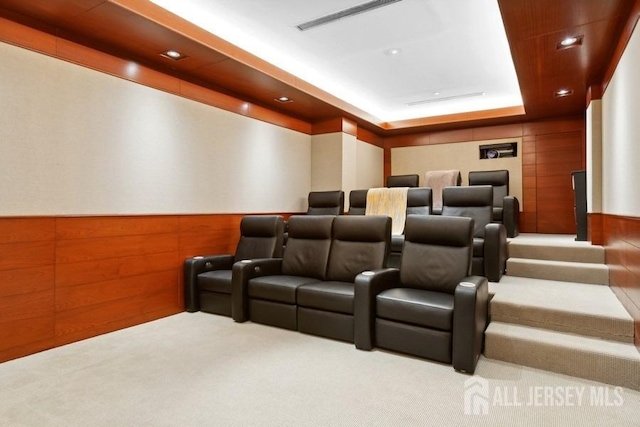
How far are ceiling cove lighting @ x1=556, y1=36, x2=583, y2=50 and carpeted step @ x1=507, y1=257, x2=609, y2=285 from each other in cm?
211

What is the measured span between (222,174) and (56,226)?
1.89 meters

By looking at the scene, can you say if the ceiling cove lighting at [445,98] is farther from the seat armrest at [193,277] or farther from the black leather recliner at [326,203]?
the seat armrest at [193,277]

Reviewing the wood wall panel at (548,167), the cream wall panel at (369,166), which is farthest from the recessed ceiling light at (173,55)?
the wood wall panel at (548,167)

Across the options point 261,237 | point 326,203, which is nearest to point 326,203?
point 326,203

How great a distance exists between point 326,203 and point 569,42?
3.38 metres

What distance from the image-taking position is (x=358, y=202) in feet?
17.8

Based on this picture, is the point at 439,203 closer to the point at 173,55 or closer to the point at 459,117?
the point at 459,117

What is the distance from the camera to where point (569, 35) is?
3.21 m

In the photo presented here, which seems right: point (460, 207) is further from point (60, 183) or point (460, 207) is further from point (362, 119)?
point (60, 183)

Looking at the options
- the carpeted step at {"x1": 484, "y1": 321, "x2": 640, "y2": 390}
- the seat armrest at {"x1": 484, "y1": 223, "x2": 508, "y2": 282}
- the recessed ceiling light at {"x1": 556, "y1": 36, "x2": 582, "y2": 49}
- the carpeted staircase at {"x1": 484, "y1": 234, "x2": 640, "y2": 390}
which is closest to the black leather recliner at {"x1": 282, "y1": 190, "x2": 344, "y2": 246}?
the seat armrest at {"x1": 484, "y1": 223, "x2": 508, "y2": 282}

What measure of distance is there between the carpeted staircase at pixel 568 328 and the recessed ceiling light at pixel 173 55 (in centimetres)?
367

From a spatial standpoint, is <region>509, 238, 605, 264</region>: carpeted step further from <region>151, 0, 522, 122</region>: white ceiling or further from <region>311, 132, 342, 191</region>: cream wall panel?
<region>311, 132, 342, 191</region>: cream wall panel

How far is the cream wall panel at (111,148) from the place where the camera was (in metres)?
2.80

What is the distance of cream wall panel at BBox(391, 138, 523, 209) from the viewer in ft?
21.5
